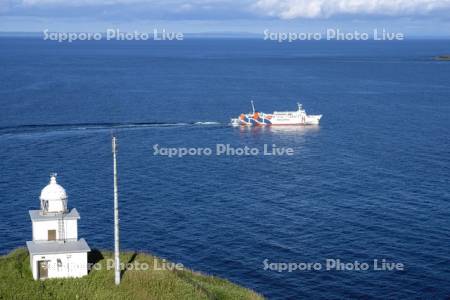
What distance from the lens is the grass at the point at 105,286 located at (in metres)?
41.4

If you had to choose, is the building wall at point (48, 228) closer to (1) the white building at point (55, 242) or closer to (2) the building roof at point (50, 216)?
(1) the white building at point (55, 242)

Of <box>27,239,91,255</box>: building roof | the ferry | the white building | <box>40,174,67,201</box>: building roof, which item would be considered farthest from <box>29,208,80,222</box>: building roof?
the ferry

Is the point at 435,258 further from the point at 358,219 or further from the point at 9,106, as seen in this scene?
the point at 9,106

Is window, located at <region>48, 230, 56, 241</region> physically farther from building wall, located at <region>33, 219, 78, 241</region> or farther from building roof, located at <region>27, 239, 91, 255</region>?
building roof, located at <region>27, 239, 91, 255</region>

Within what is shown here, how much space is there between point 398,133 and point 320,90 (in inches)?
2660

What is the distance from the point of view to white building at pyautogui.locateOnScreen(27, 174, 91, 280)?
4300cm

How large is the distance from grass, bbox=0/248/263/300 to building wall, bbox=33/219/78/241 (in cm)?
247

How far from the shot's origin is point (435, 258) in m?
59.5

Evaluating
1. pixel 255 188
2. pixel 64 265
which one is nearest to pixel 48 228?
pixel 64 265

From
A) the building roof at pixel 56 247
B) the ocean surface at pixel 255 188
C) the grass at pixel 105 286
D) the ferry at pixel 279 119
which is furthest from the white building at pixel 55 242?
the ferry at pixel 279 119

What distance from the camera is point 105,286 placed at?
4262 cm

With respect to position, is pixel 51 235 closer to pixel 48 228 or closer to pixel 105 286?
pixel 48 228

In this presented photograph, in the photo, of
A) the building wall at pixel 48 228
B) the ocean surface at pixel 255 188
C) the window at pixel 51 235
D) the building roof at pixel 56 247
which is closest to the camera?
the building roof at pixel 56 247

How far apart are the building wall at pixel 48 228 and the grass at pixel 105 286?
2.47 meters
